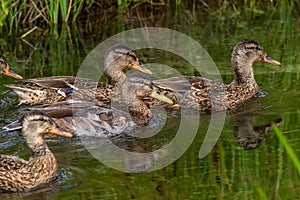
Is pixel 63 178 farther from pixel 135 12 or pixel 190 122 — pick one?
pixel 135 12

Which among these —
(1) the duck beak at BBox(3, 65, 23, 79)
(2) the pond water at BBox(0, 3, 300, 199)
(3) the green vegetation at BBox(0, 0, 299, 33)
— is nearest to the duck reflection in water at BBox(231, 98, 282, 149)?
(2) the pond water at BBox(0, 3, 300, 199)

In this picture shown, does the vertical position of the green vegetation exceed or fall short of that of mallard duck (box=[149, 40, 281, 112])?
it exceeds it

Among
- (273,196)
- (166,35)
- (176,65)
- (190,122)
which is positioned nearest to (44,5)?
(166,35)

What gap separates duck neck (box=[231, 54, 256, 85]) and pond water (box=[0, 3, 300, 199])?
0.20 m

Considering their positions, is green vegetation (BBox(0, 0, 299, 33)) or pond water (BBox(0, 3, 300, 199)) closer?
pond water (BBox(0, 3, 300, 199))

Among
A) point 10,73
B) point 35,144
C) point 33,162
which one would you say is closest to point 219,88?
point 10,73

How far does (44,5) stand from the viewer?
1196cm

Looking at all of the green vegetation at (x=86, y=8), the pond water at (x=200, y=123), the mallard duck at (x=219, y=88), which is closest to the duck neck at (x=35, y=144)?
the pond water at (x=200, y=123)

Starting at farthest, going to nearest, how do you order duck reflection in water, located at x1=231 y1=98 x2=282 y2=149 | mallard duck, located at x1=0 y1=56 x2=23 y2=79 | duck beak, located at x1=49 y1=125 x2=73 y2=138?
mallard duck, located at x1=0 y1=56 x2=23 y2=79 < duck reflection in water, located at x1=231 y1=98 x2=282 y2=149 < duck beak, located at x1=49 y1=125 x2=73 y2=138

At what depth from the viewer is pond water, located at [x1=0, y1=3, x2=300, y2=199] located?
678cm

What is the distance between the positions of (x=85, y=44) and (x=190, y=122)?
299 cm

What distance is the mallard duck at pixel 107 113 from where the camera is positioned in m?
8.37

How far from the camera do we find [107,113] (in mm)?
8547

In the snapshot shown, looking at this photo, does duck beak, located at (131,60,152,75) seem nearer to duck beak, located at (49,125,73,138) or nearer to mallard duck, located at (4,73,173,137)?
mallard duck, located at (4,73,173,137)
